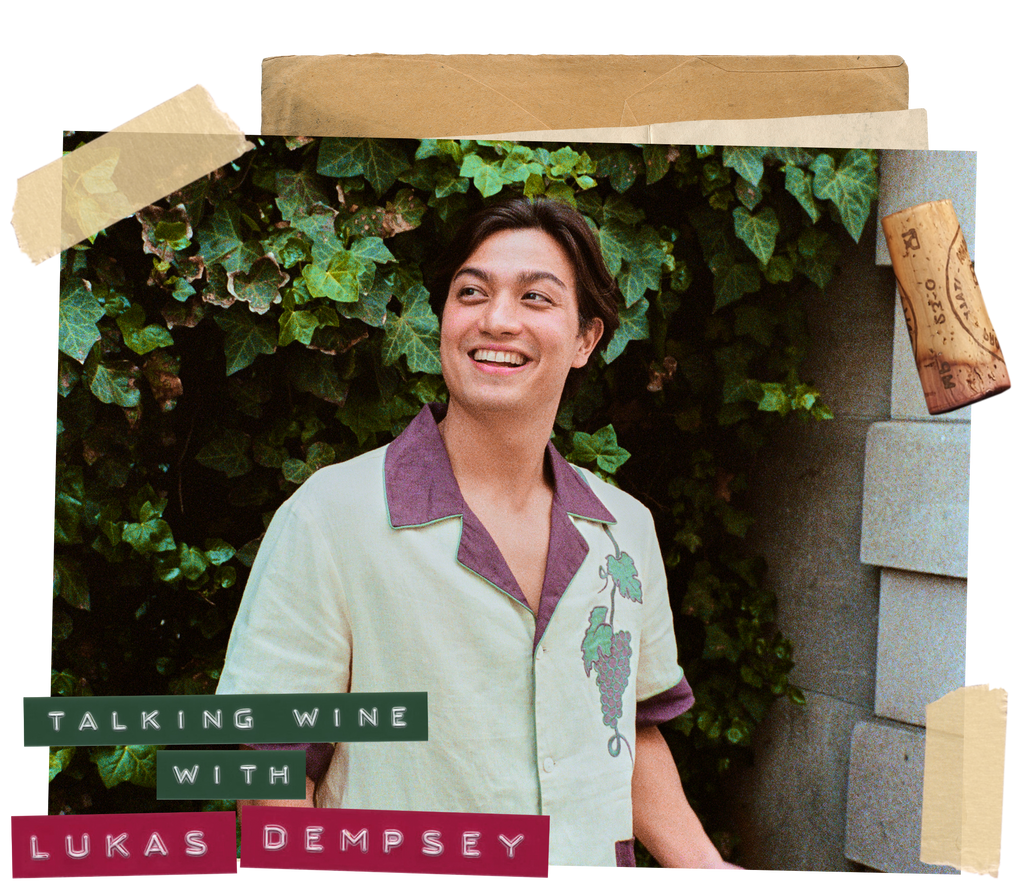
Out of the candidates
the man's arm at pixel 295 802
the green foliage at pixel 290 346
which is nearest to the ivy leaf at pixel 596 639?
the green foliage at pixel 290 346

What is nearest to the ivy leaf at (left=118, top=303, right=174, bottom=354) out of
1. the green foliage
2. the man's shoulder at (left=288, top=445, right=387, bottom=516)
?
the green foliage

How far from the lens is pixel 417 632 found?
248 cm

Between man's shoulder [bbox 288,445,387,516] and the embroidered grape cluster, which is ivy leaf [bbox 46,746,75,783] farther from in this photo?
the embroidered grape cluster

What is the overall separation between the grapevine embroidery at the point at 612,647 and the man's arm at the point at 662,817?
8 centimetres

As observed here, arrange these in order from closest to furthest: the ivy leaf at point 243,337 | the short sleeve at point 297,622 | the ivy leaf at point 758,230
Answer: the short sleeve at point 297,622, the ivy leaf at point 243,337, the ivy leaf at point 758,230

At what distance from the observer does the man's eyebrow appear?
8.26 ft

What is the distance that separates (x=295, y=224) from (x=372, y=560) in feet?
2.96

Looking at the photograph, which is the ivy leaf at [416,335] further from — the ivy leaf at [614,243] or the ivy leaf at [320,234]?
the ivy leaf at [614,243]

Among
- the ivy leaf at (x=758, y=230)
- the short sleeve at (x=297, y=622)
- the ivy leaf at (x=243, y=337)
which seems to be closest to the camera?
the short sleeve at (x=297, y=622)

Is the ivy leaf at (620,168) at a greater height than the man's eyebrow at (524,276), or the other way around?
the ivy leaf at (620,168)

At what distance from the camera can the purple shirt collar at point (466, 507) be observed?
2508 millimetres

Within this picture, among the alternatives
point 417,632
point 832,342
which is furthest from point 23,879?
point 832,342

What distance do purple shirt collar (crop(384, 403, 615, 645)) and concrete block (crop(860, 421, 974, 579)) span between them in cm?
75

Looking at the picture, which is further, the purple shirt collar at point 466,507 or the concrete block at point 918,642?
the concrete block at point 918,642
